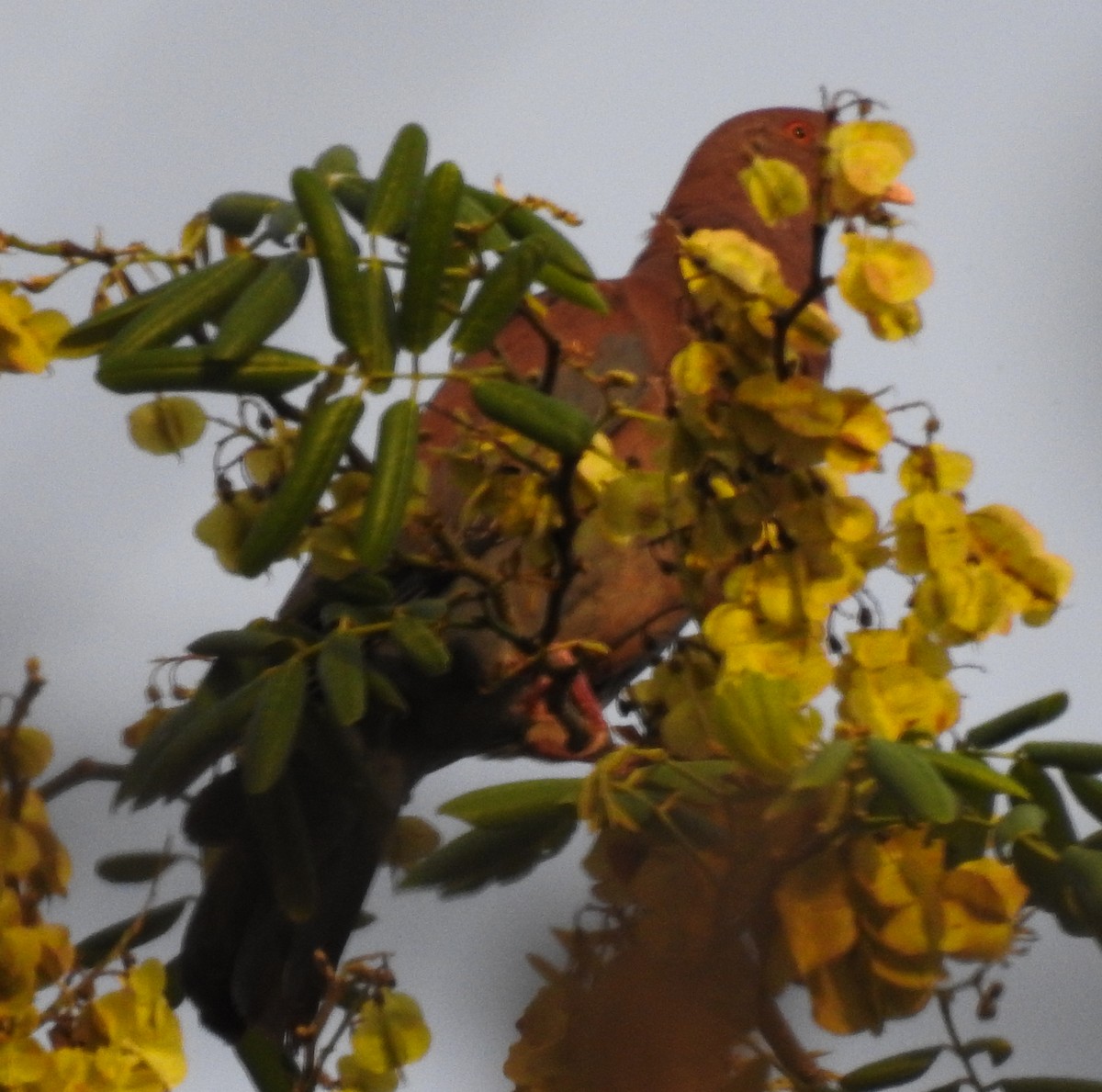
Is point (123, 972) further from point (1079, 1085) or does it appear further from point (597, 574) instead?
point (597, 574)

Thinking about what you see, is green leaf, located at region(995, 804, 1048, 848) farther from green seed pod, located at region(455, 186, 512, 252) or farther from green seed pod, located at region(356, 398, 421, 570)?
green seed pod, located at region(455, 186, 512, 252)

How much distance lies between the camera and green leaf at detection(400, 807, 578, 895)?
5.03 ft

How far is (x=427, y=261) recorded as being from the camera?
1.59 meters

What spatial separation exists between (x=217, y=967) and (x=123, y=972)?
2.40 ft

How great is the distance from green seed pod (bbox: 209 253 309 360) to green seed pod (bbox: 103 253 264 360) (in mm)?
16

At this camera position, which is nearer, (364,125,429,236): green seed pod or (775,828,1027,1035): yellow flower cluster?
(775,828,1027,1035): yellow flower cluster

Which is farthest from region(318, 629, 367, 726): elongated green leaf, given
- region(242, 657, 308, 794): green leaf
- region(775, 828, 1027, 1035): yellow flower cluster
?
region(775, 828, 1027, 1035): yellow flower cluster

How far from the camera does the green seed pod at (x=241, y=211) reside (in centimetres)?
178

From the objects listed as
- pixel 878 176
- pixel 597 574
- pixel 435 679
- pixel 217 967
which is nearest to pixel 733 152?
pixel 597 574

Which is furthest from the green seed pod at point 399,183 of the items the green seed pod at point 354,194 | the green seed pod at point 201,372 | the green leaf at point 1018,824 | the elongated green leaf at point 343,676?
the green leaf at point 1018,824

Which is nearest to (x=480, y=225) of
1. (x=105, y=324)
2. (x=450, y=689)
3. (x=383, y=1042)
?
(x=105, y=324)

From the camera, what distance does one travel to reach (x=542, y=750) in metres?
2.36

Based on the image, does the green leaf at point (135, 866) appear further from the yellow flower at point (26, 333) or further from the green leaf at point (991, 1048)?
the green leaf at point (991, 1048)

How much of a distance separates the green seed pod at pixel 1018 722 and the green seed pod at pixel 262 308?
669 mm
